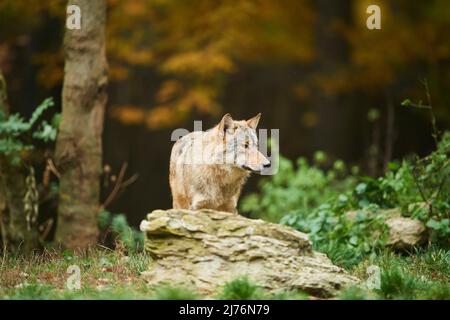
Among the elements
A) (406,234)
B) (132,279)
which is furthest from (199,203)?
(406,234)

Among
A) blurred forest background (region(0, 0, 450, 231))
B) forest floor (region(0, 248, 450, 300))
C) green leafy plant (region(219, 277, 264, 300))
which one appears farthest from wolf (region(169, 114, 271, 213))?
blurred forest background (region(0, 0, 450, 231))

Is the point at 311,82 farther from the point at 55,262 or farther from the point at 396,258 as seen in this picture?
the point at 55,262

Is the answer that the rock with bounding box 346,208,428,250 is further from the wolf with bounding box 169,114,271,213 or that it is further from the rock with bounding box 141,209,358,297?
the wolf with bounding box 169,114,271,213

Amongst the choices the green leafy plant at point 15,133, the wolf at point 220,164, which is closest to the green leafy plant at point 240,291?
the wolf at point 220,164

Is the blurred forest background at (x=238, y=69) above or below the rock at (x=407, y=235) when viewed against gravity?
above

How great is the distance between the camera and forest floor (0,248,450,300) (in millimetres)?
5980

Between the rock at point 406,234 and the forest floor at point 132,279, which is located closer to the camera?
the forest floor at point 132,279

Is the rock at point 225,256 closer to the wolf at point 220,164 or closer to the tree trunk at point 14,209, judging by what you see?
the wolf at point 220,164

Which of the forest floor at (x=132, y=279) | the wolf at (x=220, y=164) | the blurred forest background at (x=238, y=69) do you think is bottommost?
the forest floor at (x=132, y=279)

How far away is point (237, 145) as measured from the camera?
741 cm

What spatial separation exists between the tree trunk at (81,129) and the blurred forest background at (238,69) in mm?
4042

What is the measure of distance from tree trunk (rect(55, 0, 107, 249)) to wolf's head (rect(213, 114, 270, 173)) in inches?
126

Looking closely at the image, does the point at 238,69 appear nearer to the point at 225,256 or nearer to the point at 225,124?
the point at 225,124

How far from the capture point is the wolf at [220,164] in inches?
291
